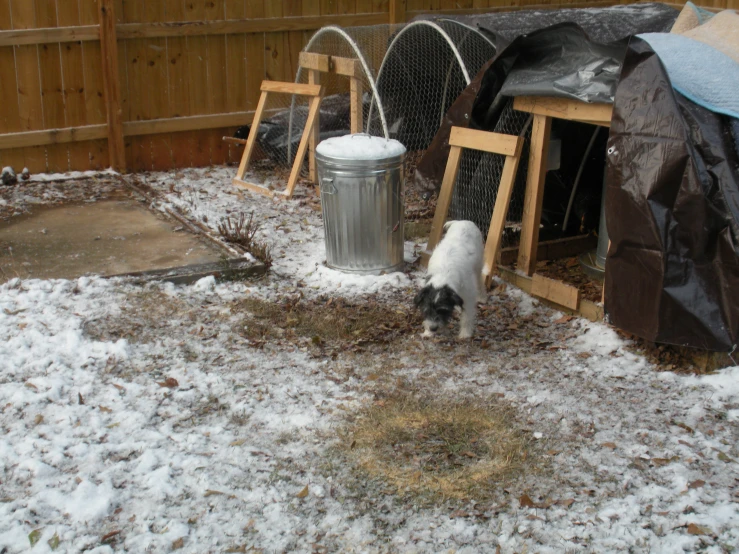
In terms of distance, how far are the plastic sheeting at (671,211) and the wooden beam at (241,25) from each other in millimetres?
5567

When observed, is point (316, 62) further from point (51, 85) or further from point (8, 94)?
point (8, 94)

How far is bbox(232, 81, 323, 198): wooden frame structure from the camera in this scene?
317 inches

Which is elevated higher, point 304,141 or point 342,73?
point 342,73

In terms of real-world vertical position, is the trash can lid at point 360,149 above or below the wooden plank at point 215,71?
below

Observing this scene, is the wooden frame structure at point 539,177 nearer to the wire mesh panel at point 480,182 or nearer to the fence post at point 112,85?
the wire mesh panel at point 480,182

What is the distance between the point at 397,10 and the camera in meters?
9.98

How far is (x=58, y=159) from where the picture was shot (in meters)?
8.77

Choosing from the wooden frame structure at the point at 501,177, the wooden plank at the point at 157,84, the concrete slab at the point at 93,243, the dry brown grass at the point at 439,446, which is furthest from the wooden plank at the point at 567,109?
the wooden plank at the point at 157,84

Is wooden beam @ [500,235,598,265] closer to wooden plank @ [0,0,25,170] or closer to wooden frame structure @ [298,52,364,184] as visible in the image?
wooden frame structure @ [298,52,364,184]

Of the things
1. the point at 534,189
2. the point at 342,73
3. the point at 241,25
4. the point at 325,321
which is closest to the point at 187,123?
the point at 241,25

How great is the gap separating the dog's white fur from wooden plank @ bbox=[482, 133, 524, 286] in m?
0.41

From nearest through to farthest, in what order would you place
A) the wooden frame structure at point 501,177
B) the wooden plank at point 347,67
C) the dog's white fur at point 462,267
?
1. the dog's white fur at point 462,267
2. the wooden frame structure at point 501,177
3. the wooden plank at point 347,67

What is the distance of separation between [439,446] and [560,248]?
3.22 m

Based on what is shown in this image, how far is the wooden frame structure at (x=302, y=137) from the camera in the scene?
805cm
